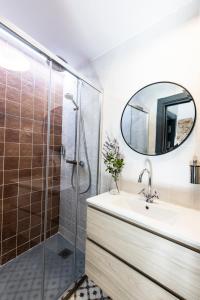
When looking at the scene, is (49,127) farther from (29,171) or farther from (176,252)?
(176,252)

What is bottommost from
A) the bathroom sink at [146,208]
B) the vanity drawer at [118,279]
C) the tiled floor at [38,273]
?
the tiled floor at [38,273]

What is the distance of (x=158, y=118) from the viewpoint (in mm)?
1358

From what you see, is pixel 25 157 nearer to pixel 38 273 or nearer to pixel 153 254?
pixel 38 273

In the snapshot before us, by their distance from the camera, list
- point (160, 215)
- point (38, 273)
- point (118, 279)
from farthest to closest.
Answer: point (38, 273), point (160, 215), point (118, 279)

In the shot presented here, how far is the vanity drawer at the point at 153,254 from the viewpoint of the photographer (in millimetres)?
781

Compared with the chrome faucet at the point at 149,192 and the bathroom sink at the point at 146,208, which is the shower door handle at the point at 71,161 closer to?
the bathroom sink at the point at 146,208

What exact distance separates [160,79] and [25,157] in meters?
1.59

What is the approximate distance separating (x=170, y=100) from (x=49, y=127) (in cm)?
117

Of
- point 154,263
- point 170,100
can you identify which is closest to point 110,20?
point 170,100

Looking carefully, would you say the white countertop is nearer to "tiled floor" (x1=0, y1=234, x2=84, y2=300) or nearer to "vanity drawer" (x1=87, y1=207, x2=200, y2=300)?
"vanity drawer" (x1=87, y1=207, x2=200, y2=300)

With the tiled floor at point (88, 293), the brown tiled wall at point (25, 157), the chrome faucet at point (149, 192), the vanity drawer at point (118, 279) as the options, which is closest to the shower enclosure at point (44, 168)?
the brown tiled wall at point (25, 157)

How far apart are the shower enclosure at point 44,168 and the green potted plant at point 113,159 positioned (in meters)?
0.16

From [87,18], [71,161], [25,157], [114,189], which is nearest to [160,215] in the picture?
[114,189]

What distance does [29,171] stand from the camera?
1.74 meters
